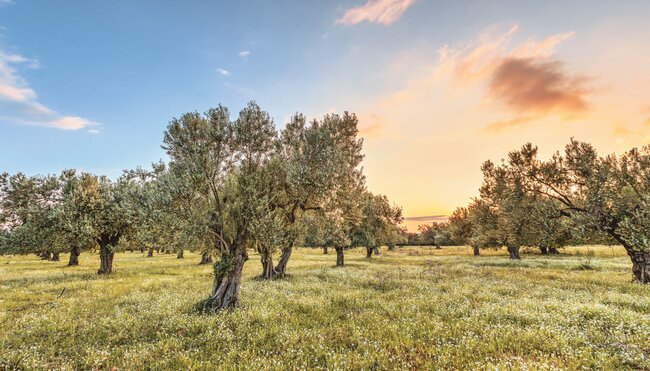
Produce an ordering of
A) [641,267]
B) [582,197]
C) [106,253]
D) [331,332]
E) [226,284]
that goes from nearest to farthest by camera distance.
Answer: [331,332]
[226,284]
[641,267]
[582,197]
[106,253]

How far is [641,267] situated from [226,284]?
3623cm

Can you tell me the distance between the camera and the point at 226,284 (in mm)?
16453

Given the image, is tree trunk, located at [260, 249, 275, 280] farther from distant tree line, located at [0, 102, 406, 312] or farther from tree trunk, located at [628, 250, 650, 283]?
tree trunk, located at [628, 250, 650, 283]

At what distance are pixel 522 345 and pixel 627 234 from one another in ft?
78.1

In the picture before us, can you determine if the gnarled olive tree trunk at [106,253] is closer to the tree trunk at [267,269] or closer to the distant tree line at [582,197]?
the tree trunk at [267,269]

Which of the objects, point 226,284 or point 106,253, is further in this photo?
point 106,253

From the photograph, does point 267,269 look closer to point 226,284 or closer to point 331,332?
point 226,284

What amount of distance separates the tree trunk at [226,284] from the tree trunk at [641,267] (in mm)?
35276

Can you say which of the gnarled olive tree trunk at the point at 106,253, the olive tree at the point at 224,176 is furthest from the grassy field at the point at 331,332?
the gnarled olive tree trunk at the point at 106,253

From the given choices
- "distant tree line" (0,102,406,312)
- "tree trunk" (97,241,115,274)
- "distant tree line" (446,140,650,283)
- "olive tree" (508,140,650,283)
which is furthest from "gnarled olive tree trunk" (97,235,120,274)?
"olive tree" (508,140,650,283)

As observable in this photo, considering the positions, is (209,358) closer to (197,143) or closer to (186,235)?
(186,235)

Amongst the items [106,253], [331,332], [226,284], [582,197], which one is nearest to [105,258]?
[106,253]

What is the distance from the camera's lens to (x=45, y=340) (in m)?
11.6

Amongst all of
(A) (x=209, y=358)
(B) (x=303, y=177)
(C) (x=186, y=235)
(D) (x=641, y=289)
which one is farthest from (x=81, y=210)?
(D) (x=641, y=289)
